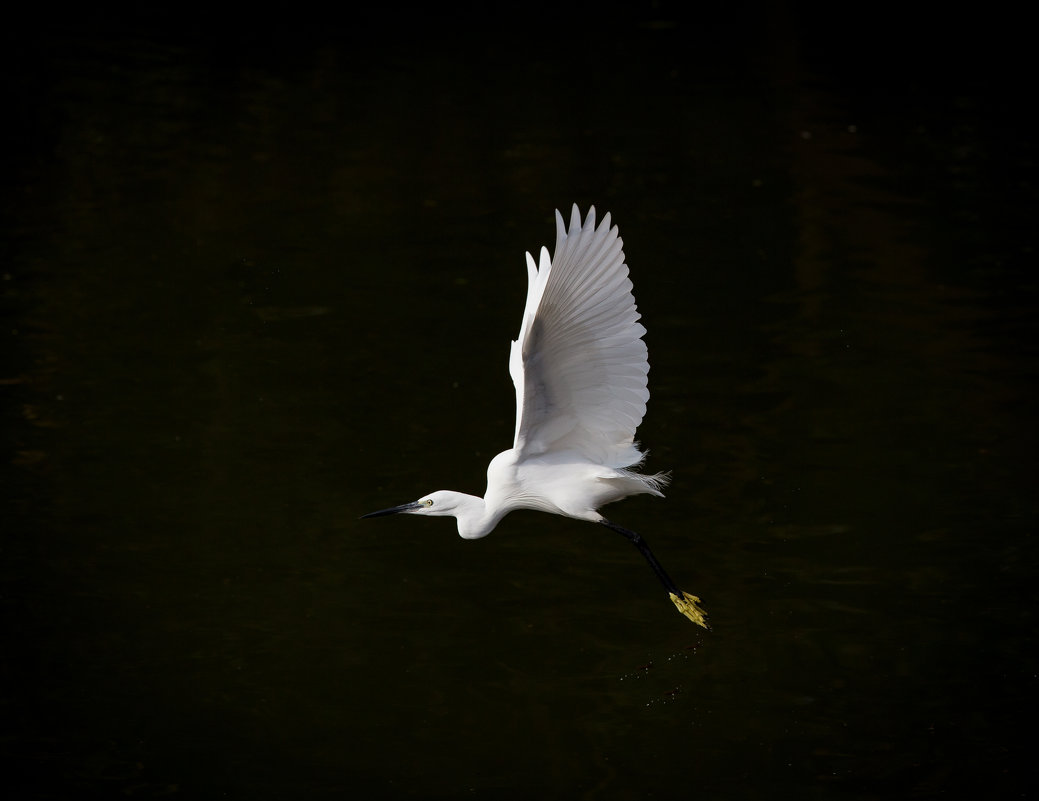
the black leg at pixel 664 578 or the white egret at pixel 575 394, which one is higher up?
the white egret at pixel 575 394

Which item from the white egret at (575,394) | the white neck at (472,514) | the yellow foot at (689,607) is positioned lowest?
the yellow foot at (689,607)

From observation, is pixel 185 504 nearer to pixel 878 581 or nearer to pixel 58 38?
pixel 878 581

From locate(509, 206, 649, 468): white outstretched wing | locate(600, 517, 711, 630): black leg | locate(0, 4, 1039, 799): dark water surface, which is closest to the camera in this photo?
locate(509, 206, 649, 468): white outstretched wing

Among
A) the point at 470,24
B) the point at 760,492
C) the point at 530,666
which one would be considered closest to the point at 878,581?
the point at 760,492

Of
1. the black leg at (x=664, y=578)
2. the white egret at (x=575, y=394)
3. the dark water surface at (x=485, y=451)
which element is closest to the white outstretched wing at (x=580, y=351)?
the white egret at (x=575, y=394)

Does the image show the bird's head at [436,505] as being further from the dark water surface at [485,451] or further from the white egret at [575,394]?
the dark water surface at [485,451]

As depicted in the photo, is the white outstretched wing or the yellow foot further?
the yellow foot

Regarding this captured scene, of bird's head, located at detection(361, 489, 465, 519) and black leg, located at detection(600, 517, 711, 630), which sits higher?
bird's head, located at detection(361, 489, 465, 519)

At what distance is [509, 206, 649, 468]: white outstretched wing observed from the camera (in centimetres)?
444

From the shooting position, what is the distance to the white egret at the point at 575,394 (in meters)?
4.46

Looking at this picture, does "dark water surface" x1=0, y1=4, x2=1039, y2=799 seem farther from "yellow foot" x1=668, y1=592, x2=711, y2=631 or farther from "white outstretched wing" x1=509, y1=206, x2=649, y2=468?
"white outstretched wing" x1=509, y1=206, x2=649, y2=468

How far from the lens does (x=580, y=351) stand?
4.61 metres

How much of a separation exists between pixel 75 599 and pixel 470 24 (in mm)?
10644

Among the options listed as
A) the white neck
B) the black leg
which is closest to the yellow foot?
the black leg
